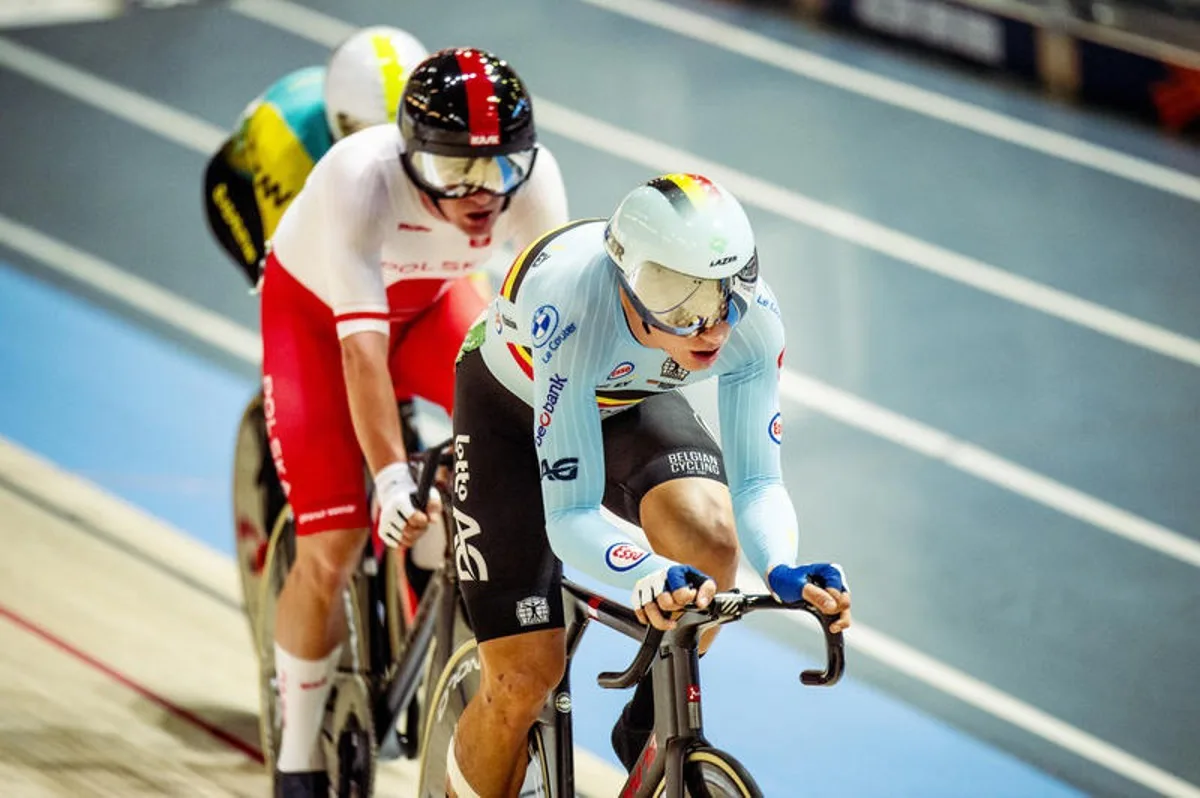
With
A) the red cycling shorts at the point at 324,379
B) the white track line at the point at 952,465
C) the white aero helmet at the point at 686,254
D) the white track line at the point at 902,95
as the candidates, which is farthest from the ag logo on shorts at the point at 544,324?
the white track line at the point at 902,95

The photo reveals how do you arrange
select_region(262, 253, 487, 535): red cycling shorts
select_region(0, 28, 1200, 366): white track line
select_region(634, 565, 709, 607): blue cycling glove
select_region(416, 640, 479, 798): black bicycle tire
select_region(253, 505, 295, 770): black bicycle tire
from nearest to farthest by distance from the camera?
select_region(634, 565, 709, 607): blue cycling glove
select_region(416, 640, 479, 798): black bicycle tire
select_region(262, 253, 487, 535): red cycling shorts
select_region(253, 505, 295, 770): black bicycle tire
select_region(0, 28, 1200, 366): white track line

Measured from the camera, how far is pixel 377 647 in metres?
4.97

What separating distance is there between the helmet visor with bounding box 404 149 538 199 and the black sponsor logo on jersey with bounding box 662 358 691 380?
0.84 m

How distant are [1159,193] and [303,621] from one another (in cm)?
557

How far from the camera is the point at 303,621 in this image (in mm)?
4875

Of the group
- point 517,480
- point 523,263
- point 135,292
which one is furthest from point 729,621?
→ point 135,292

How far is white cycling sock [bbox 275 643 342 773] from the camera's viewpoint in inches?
193

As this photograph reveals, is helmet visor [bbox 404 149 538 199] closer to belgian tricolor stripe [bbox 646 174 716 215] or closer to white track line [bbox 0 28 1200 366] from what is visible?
belgian tricolor stripe [bbox 646 174 716 215]

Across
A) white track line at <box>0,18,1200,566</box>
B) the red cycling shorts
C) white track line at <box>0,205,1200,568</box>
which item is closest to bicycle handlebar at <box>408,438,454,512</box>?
the red cycling shorts

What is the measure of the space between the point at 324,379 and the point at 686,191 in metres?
1.56

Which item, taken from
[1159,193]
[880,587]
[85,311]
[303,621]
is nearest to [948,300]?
[1159,193]

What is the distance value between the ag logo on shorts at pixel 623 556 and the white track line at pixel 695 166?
4.84 metres

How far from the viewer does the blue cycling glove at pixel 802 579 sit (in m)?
3.37

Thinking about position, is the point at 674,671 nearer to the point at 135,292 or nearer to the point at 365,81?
the point at 365,81
